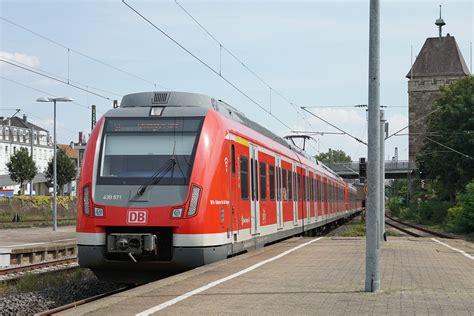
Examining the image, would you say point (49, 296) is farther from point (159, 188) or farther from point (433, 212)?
point (433, 212)

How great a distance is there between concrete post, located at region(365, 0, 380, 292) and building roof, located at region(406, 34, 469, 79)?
104m

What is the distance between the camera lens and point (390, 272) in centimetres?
1260

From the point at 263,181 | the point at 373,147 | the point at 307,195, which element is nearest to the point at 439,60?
the point at 307,195

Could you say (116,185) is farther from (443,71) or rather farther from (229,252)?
(443,71)

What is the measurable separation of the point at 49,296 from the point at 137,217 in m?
2.38

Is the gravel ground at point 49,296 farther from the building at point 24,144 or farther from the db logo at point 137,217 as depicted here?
the building at point 24,144

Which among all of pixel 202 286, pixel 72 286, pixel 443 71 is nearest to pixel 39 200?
pixel 72 286

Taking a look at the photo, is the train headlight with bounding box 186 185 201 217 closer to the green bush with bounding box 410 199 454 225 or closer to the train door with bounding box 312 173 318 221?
the train door with bounding box 312 173 318 221

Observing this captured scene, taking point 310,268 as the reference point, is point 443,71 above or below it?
above

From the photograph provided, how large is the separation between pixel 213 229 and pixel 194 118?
6.44 feet

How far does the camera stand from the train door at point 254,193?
15594 mm

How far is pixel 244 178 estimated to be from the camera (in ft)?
48.7

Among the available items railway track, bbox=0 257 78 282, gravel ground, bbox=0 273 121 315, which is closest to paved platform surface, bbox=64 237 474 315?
gravel ground, bbox=0 273 121 315

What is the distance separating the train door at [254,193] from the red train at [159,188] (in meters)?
1.10
